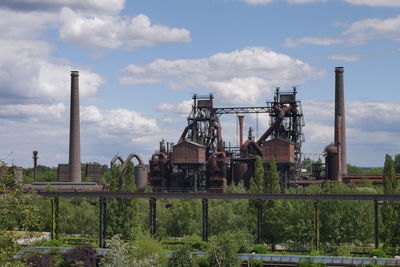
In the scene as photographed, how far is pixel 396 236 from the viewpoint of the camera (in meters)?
60.9

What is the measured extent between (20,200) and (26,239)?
39.0 inches

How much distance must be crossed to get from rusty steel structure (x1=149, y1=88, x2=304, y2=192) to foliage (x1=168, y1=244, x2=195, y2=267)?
49636 millimetres

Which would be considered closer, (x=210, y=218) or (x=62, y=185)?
(x=210, y=218)

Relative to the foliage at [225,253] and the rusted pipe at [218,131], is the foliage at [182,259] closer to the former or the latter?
the foliage at [225,253]

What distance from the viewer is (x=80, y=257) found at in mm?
50156

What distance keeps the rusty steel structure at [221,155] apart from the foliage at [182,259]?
49.6m

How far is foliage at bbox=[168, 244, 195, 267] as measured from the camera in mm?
44700

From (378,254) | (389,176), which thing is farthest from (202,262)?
(389,176)

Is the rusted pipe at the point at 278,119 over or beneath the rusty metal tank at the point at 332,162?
over

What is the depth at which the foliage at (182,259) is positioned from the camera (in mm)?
44700

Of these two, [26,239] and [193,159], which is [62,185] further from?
[26,239]

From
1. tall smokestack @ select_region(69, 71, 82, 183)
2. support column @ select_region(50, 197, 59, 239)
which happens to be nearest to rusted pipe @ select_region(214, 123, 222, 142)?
tall smokestack @ select_region(69, 71, 82, 183)

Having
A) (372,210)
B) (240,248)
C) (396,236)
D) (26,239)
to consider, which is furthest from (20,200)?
(372,210)

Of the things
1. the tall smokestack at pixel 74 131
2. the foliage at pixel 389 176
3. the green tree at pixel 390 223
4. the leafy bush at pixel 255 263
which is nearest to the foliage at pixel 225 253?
the leafy bush at pixel 255 263
